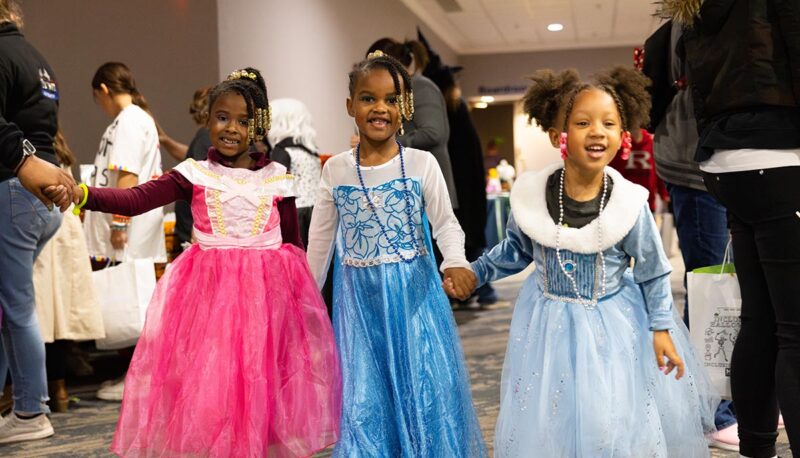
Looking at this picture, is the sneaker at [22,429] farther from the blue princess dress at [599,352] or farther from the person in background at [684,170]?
the person in background at [684,170]

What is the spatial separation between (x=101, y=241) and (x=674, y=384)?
3060mm

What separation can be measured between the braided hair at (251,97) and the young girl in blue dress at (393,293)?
285 mm

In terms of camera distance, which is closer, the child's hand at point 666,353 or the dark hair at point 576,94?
the child's hand at point 666,353

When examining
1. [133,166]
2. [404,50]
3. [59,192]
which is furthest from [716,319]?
[133,166]

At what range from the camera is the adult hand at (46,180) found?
2.38m

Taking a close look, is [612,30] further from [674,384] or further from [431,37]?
[674,384]

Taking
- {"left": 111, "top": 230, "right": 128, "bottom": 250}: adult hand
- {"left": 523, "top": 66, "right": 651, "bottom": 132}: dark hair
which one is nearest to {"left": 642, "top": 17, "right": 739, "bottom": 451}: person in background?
{"left": 523, "top": 66, "right": 651, "bottom": 132}: dark hair

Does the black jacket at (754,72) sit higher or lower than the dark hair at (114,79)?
lower

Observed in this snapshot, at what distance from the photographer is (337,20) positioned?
839cm

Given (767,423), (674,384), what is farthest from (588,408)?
(767,423)

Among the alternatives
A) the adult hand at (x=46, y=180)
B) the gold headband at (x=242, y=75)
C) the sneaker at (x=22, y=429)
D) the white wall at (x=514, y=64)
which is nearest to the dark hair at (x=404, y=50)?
the gold headband at (x=242, y=75)

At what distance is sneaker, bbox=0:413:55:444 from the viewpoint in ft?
10.9

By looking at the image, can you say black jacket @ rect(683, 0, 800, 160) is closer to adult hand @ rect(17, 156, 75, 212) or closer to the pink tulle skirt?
the pink tulle skirt

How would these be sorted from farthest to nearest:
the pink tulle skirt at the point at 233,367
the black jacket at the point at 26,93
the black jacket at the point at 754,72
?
the black jacket at the point at 26,93
the pink tulle skirt at the point at 233,367
the black jacket at the point at 754,72
